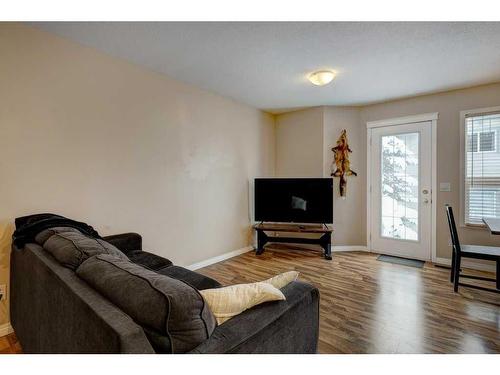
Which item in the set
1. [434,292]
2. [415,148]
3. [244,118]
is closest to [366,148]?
[415,148]

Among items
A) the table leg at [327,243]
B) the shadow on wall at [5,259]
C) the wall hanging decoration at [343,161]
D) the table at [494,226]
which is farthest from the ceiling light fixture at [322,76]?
the shadow on wall at [5,259]

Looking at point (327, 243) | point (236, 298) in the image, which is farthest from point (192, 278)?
point (327, 243)

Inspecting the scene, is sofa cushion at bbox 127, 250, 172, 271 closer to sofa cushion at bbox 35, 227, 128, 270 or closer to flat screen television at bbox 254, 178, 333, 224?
sofa cushion at bbox 35, 227, 128, 270

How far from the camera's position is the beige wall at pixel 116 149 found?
81.6 inches

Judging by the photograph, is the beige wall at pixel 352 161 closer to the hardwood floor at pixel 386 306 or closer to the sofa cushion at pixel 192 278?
the hardwood floor at pixel 386 306

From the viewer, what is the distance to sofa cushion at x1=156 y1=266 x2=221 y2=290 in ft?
6.39

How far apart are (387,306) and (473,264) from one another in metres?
2.00

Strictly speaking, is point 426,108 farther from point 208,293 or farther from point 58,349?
point 58,349

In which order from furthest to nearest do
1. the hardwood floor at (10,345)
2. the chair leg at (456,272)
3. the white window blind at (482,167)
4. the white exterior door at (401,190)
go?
the white exterior door at (401,190), the white window blind at (482,167), the chair leg at (456,272), the hardwood floor at (10,345)

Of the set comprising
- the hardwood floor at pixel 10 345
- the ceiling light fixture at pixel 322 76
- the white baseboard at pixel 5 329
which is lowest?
the hardwood floor at pixel 10 345

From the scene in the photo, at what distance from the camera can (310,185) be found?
4164 millimetres

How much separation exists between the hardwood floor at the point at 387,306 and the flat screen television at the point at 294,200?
26.4 inches

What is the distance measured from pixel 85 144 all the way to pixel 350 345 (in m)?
2.82

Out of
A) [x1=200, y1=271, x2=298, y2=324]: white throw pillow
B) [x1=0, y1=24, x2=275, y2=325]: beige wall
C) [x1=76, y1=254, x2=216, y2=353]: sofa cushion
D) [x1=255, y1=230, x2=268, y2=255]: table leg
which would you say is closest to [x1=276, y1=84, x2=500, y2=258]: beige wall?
[x1=0, y1=24, x2=275, y2=325]: beige wall
